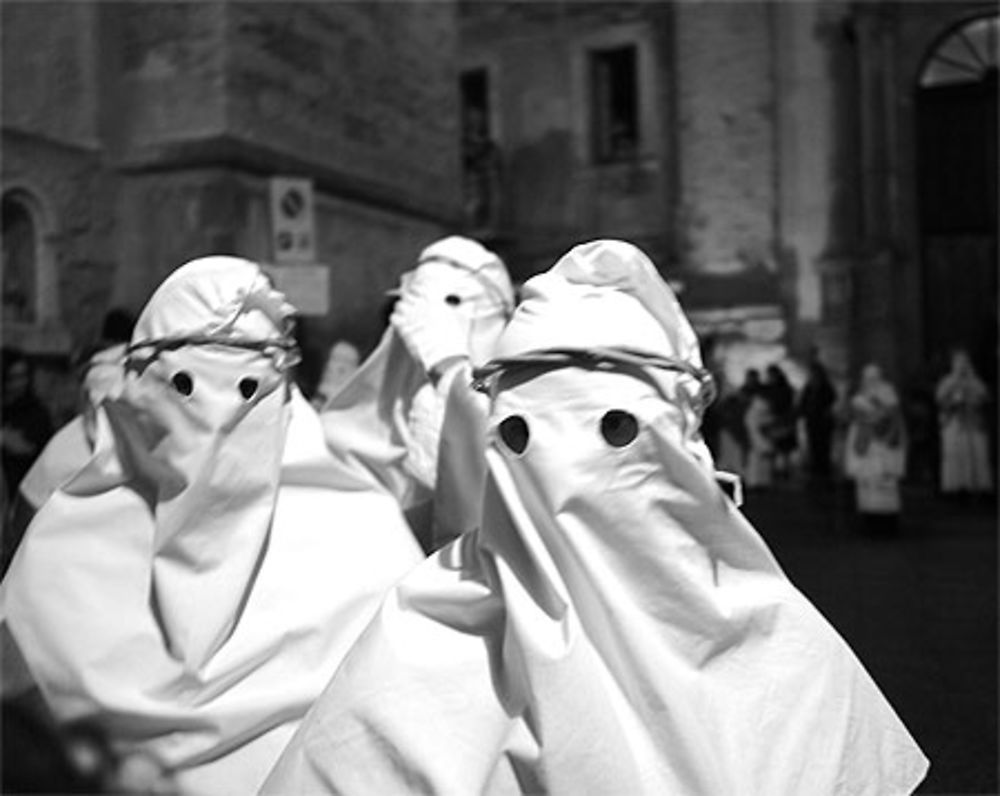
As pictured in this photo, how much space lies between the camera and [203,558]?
3.15 meters

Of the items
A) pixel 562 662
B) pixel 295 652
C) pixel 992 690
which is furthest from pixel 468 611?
pixel 992 690

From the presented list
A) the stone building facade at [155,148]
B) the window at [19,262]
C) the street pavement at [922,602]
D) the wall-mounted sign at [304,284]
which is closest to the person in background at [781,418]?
the street pavement at [922,602]

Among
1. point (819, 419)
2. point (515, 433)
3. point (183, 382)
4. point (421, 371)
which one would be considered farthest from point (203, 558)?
point (819, 419)

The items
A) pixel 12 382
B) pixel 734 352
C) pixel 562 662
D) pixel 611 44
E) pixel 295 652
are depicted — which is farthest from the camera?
pixel 611 44

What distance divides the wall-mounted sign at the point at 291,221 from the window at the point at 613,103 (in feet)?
44.0

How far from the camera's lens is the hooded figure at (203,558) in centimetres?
300

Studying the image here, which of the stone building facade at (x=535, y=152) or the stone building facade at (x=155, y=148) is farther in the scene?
the stone building facade at (x=535, y=152)

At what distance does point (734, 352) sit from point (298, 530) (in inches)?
654

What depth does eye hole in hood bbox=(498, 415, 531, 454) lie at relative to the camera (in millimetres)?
2189

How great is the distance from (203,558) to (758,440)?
13.8 m

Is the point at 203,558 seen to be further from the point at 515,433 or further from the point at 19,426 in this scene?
the point at 19,426

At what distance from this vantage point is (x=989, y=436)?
14.3m

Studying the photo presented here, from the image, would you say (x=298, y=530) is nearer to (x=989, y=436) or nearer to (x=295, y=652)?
(x=295, y=652)

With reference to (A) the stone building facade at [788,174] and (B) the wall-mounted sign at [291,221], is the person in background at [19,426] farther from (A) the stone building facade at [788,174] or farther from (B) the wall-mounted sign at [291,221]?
(A) the stone building facade at [788,174]
